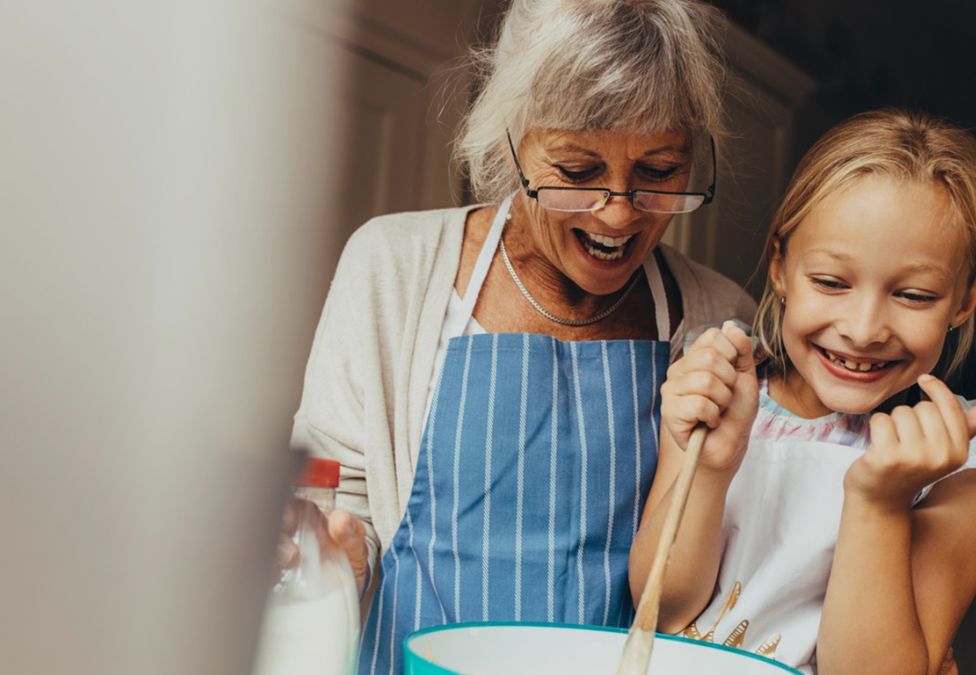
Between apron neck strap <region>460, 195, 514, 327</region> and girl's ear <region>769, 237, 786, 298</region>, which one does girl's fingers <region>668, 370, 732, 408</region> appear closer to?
girl's ear <region>769, 237, 786, 298</region>

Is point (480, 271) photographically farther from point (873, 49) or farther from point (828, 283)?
point (873, 49)

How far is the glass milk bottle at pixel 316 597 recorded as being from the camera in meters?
0.68

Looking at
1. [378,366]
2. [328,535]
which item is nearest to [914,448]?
[328,535]

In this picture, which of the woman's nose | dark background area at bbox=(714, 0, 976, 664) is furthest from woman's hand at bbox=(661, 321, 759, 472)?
dark background area at bbox=(714, 0, 976, 664)

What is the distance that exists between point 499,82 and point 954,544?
0.72 metres

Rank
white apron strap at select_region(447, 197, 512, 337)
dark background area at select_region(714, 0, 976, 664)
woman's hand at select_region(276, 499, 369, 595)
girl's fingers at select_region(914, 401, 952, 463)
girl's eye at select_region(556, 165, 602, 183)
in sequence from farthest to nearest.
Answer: dark background area at select_region(714, 0, 976, 664), white apron strap at select_region(447, 197, 512, 337), girl's eye at select_region(556, 165, 602, 183), girl's fingers at select_region(914, 401, 952, 463), woman's hand at select_region(276, 499, 369, 595)

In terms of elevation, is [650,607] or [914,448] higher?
[914,448]

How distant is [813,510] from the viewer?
115 centimetres

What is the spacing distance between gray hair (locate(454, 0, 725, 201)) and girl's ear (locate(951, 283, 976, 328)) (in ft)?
1.16

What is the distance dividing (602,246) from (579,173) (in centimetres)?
9

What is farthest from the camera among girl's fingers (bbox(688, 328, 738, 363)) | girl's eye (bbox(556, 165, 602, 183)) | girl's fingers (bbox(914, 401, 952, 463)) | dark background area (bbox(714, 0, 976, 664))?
dark background area (bbox(714, 0, 976, 664))

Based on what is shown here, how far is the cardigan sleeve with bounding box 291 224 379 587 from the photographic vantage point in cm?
127

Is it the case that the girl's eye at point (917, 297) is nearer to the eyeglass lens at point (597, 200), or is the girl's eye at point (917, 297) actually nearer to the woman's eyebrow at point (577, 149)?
the eyeglass lens at point (597, 200)

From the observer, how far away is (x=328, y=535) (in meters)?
0.82
